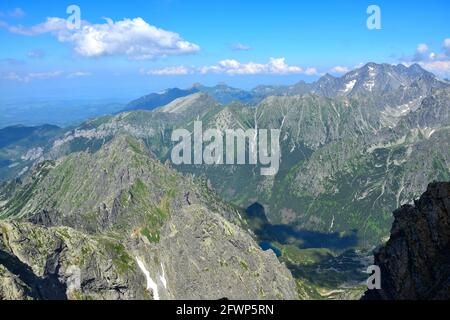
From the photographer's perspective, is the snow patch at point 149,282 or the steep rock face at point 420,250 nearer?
the steep rock face at point 420,250

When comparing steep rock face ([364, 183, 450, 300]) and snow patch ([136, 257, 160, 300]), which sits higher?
steep rock face ([364, 183, 450, 300])

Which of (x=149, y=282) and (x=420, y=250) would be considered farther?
(x=149, y=282)

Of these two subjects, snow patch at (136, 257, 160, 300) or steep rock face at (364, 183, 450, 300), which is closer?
steep rock face at (364, 183, 450, 300)

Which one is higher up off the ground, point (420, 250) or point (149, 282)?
point (420, 250)

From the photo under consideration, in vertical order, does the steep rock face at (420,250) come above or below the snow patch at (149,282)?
above
